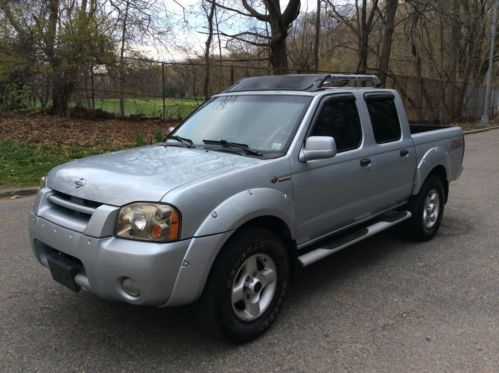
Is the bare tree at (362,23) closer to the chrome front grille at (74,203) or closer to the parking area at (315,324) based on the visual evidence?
the parking area at (315,324)

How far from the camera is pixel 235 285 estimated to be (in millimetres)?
3309

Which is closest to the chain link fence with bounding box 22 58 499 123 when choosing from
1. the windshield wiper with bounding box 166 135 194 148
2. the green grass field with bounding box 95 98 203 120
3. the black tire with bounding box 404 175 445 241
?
the green grass field with bounding box 95 98 203 120

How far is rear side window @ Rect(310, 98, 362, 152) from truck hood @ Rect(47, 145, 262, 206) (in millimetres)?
852

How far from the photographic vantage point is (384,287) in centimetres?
436

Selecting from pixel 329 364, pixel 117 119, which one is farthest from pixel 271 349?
pixel 117 119

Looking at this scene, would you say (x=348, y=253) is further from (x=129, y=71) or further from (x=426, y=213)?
(x=129, y=71)

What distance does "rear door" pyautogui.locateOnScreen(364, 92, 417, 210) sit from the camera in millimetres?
4754

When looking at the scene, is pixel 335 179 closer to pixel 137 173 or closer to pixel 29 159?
pixel 137 173

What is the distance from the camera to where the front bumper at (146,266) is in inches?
113


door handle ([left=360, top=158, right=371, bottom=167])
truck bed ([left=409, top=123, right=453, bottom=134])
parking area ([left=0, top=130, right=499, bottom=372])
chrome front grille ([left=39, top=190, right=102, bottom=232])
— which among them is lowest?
parking area ([left=0, top=130, right=499, bottom=372])

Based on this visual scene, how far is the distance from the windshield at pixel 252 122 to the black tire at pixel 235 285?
2.57 feet

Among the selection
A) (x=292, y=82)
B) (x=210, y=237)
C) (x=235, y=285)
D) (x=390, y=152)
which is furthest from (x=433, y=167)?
Answer: (x=210, y=237)

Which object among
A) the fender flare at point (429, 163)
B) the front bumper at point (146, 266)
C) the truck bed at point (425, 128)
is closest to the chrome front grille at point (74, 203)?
the front bumper at point (146, 266)

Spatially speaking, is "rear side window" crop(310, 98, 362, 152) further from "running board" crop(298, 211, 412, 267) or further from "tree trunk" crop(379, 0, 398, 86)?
"tree trunk" crop(379, 0, 398, 86)
